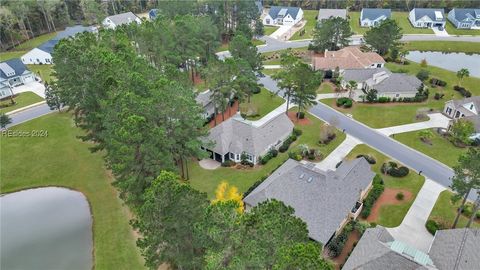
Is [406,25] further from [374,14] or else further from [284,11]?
[284,11]

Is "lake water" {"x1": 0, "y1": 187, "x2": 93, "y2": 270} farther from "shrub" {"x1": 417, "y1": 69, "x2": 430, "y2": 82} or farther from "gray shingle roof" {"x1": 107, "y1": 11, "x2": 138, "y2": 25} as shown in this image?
"gray shingle roof" {"x1": 107, "y1": 11, "x2": 138, "y2": 25}

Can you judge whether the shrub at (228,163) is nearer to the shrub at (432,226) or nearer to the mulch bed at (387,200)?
the mulch bed at (387,200)

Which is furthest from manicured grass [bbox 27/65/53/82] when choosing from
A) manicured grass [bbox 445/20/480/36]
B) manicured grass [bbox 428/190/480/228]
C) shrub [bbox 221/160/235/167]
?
manicured grass [bbox 445/20/480/36]

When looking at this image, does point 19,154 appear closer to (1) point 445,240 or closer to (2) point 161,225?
(2) point 161,225

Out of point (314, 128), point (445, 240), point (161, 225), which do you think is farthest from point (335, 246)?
point (314, 128)

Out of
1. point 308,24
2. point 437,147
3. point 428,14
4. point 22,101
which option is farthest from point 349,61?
point 22,101

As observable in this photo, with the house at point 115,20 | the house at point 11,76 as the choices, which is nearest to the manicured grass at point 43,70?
the house at point 11,76

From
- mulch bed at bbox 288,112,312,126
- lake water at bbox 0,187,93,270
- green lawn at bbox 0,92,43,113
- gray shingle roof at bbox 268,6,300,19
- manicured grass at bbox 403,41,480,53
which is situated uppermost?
gray shingle roof at bbox 268,6,300,19
